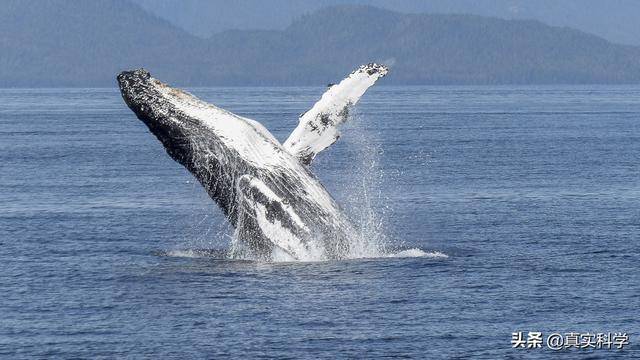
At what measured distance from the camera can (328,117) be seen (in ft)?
72.9

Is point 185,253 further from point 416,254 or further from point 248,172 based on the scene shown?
point 416,254

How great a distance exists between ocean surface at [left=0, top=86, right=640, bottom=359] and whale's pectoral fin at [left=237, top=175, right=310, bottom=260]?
0.40 m

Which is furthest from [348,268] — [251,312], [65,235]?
[65,235]

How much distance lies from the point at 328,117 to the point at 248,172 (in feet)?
6.78

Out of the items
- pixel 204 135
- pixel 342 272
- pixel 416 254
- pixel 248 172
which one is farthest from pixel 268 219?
pixel 416 254

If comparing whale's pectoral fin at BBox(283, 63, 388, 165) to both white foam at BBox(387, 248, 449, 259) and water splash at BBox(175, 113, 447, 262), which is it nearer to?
water splash at BBox(175, 113, 447, 262)

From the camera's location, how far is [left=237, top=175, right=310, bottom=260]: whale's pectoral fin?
68.4ft

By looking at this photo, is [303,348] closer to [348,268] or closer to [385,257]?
[348,268]

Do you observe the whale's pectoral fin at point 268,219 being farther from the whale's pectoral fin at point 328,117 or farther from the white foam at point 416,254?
the white foam at point 416,254

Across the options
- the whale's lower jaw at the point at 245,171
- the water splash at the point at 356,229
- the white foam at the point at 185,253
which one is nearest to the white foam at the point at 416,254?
the water splash at the point at 356,229

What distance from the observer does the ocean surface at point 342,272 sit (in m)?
17.3

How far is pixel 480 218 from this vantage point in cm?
2939

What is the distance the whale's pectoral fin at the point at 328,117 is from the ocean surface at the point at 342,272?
1.95 metres

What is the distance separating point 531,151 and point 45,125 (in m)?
40.0
